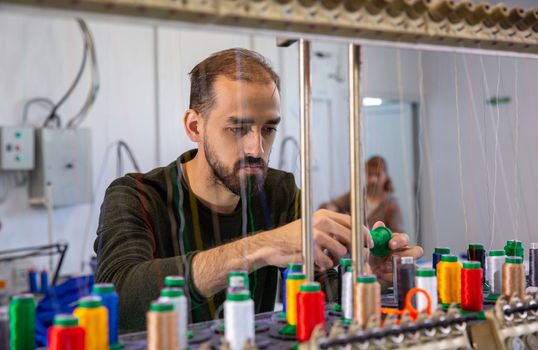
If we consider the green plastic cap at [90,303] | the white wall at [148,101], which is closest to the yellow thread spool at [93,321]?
the green plastic cap at [90,303]

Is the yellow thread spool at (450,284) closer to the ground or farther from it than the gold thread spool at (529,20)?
closer to the ground

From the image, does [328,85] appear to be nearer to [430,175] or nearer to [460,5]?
[430,175]

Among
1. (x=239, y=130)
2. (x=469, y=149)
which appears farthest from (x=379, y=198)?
(x=239, y=130)

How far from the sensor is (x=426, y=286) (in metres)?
1.24

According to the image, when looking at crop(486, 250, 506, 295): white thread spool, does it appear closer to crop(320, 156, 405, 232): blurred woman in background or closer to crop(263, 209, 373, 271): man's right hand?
Result: crop(263, 209, 373, 271): man's right hand

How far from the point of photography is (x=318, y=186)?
14.9 ft

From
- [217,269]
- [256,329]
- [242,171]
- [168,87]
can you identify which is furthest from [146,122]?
[256,329]

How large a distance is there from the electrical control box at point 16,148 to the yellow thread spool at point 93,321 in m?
2.60

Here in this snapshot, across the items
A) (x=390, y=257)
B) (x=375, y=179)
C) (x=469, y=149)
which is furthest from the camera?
(x=469, y=149)

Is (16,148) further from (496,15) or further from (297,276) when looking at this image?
(496,15)

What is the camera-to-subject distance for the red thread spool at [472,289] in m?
1.28

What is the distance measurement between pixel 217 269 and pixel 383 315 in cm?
37

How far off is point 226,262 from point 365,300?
0.40m

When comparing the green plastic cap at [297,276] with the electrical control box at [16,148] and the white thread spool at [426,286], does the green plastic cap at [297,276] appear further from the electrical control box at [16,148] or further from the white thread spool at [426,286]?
the electrical control box at [16,148]
